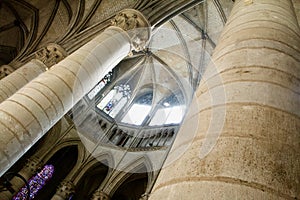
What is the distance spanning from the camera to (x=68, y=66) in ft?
15.2

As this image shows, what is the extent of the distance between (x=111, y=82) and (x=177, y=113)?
11.5 feet

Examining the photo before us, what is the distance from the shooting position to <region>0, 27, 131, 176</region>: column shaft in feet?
11.8

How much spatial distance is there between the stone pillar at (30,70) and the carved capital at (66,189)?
528 cm

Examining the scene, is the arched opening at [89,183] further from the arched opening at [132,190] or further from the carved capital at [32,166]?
the carved capital at [32,166]

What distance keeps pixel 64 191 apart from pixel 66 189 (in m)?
0.09

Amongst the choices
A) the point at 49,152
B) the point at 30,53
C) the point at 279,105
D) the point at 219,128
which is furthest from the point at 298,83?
the point at 49,152

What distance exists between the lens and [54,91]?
4219 millimetres

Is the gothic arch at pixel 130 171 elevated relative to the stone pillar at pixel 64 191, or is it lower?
elevated

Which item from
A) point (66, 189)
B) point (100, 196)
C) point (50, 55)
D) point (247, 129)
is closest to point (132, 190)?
point (100, 196)

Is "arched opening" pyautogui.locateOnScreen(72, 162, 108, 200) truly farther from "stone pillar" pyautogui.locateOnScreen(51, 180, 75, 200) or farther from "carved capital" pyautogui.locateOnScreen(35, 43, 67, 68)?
"carved capital" pyautogui.locateOnScreen(35, 43, 67, 68)

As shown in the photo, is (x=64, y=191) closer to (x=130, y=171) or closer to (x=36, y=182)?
(x=36, y=182)

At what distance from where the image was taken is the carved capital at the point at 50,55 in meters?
6.42

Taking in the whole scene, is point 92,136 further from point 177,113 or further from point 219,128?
point 219,128

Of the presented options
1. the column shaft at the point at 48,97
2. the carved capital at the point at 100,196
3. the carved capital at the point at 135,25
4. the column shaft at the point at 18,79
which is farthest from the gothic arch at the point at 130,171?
the column shaft at the point at 48,97
